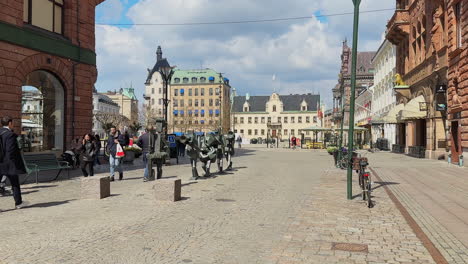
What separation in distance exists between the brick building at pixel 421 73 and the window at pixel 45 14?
67.9 ft

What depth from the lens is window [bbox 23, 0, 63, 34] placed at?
16.5 metres

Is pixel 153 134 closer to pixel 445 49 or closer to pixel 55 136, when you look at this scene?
pixel 55 136

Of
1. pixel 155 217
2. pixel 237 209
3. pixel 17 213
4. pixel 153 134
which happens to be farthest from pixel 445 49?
pixel 17 213

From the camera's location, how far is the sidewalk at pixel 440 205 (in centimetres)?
578

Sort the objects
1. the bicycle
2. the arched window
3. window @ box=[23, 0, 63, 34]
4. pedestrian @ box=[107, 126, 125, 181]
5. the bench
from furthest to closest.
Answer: the arched window → window @ box=[23, 0, 63, 34] → pedestrian @ box=[107, 126, 125, 181] → the bench → the bicycle

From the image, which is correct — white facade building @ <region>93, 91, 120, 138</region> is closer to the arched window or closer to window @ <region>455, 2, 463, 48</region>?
the arched window

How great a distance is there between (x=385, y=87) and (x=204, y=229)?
47047 millimetres

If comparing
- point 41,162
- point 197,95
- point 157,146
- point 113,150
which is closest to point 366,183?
point 157,146

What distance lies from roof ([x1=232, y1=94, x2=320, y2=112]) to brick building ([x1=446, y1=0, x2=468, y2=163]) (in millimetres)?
102608

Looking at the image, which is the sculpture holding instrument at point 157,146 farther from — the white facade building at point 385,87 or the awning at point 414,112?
the white facade building at point 385,87

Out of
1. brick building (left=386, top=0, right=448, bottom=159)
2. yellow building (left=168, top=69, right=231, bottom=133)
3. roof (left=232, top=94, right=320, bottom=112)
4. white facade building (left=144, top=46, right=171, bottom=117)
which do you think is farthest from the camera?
roof (left=232, top=94, right=320, bottom=112)

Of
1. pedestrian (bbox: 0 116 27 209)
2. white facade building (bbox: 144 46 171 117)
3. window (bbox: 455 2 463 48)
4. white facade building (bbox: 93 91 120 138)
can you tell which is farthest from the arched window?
white facade building (bbox: 144 46 171 117)

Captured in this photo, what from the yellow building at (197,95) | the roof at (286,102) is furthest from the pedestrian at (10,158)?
the roof at (286,102)

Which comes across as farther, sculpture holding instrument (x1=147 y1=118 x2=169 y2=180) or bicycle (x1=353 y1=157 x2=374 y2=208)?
sculpture holding instrument (x1=147 y1=118 x2=169 y2=180)
